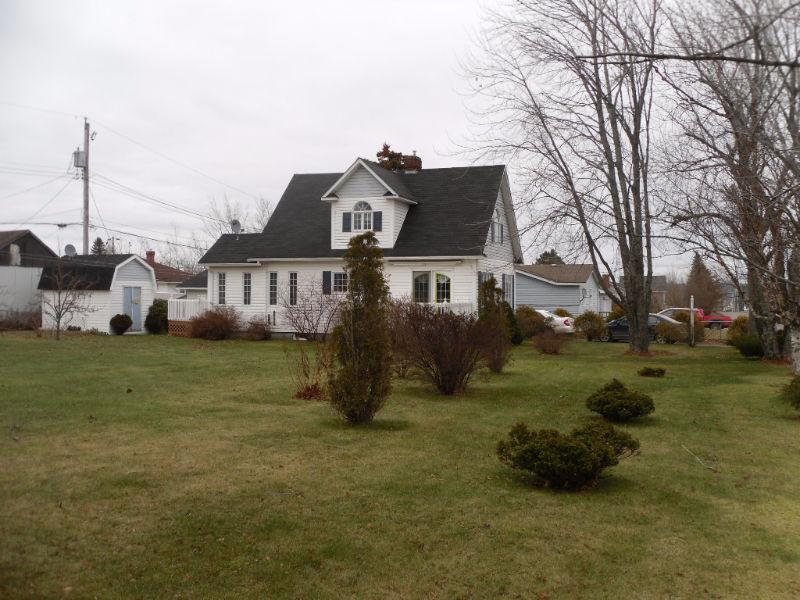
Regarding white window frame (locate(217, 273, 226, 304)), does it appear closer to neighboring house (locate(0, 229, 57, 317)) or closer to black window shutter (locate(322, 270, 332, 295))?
black window shutter (locate(322, 270, 332, 295))

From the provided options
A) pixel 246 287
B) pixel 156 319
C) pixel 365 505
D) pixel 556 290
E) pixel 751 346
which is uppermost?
pixel 556 290

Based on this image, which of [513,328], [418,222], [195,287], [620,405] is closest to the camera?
[620,405]

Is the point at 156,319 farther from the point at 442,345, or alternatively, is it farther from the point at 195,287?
the point at 442,345

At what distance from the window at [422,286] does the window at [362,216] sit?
9.04 ft

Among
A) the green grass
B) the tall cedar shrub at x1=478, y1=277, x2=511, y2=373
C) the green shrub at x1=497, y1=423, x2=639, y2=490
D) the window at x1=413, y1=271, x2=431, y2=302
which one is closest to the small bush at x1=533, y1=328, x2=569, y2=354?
the window at x1=413, y1=271, x2=431, y2=302

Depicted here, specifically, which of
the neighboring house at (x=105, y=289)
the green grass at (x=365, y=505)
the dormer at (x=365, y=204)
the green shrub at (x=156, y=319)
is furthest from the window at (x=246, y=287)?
the green grass at (x=365, y=505)

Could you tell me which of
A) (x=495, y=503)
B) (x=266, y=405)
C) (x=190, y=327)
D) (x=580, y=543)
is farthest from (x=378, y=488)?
(x=190, y=327)

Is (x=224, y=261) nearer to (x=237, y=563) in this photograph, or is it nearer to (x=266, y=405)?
(x=266, y=405)

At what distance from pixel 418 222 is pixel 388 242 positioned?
166cm

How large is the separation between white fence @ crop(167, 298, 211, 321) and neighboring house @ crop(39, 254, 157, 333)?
8.91 ft

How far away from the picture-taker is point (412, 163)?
32344 millimetres

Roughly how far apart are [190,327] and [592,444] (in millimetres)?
24867

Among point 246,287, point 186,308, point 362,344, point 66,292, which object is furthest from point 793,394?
point 66,292

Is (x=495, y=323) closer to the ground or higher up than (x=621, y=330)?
higher up
